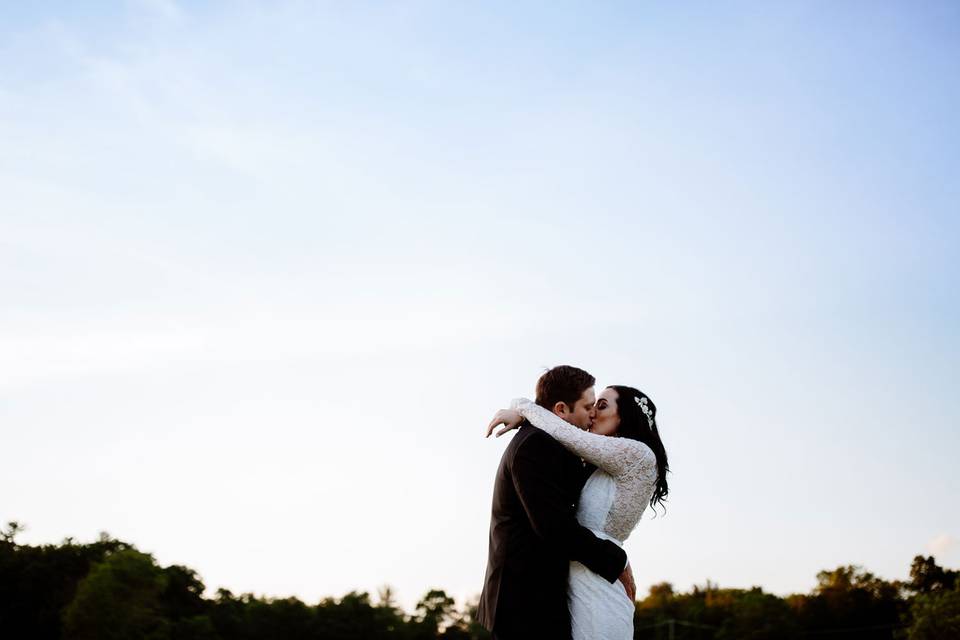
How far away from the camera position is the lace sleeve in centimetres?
454

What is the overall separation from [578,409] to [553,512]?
2.23 feet

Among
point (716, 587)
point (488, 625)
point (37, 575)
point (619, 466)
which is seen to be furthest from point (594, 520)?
point (716, 587)

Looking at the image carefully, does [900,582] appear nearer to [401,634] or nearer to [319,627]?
[401,634]

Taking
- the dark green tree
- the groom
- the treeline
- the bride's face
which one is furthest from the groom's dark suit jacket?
the dark green tree

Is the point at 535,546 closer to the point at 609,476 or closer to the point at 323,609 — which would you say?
the point at 609,476

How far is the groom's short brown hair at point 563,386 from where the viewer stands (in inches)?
188

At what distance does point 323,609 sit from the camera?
6562 cm

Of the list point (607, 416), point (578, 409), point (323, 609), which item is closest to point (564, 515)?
point (578, 409)

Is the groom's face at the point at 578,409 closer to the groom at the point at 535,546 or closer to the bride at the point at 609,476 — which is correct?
the bride at the point at 609,476

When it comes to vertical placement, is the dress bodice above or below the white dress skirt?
above

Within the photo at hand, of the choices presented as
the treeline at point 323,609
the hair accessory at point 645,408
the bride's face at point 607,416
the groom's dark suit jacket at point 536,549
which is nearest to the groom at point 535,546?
the groom's dark suit jacket at point 536,549

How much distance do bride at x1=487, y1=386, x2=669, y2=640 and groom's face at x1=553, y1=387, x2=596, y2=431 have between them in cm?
13

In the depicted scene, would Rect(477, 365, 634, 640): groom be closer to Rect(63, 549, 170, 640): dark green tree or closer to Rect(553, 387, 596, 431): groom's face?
Rect(553, 387, 596, 431): groom's face

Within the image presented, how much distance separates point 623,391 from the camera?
511 cm
